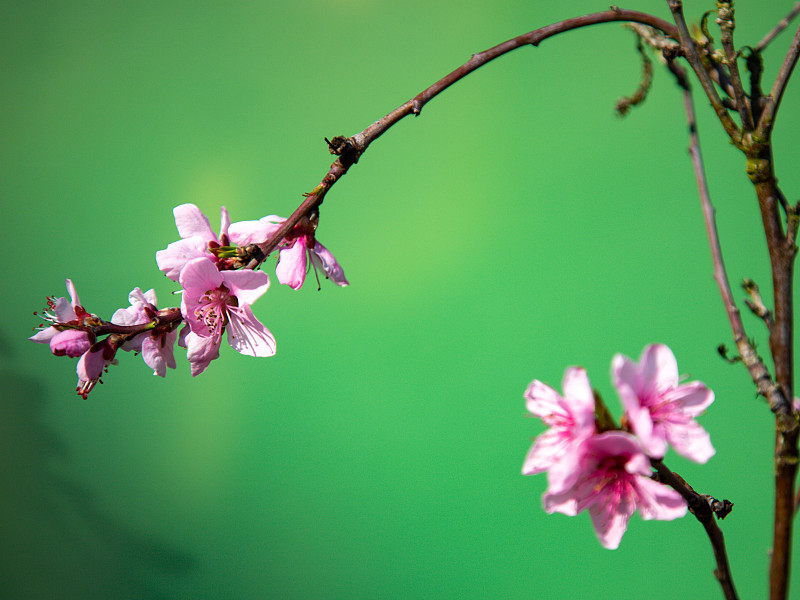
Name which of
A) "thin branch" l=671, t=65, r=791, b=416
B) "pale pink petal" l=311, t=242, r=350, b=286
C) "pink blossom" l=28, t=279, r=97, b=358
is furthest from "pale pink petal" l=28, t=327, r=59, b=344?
"thin branch" l=671, t=65, r=791, b=416

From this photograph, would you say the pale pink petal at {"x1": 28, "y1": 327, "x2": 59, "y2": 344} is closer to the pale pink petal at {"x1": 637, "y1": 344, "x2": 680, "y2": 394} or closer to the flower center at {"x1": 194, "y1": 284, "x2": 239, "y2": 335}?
the flower center at {"x1": 194, "y1": 284, "x2": 239, "y2": 335}

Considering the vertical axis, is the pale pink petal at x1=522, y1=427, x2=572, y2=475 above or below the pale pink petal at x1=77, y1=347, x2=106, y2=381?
below

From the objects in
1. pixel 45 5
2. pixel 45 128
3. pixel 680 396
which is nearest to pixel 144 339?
pixel 680 396

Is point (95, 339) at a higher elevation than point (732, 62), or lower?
lower

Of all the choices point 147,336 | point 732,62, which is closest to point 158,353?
point 147,336

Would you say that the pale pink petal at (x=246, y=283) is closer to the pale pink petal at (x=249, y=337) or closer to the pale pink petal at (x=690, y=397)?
the pale pink petal at (x=249, y=337)

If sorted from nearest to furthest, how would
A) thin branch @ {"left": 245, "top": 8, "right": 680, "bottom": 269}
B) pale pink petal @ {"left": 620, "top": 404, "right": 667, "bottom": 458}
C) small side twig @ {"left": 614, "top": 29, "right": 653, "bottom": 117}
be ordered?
pale pink petal @ {"left": 620, "top": 404, "right": 667, "bottom": 458} < thin branch @ {"left": 245, "top": 8, "right": 680, "bottom": 269} < small side twig @ {"left": 614, "top": 29, "right": 653, "bottom": 117}

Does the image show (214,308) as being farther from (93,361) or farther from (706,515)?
(706,515)
